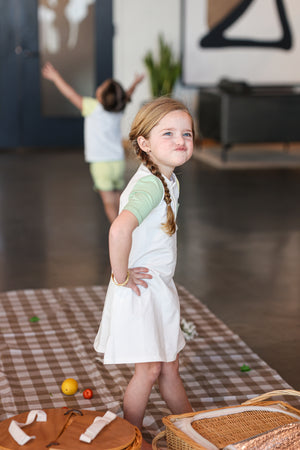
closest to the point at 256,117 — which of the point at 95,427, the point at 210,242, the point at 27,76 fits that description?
the point at 27,76

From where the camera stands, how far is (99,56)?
8.95m

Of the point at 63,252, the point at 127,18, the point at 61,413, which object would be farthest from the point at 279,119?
the point at 61,413

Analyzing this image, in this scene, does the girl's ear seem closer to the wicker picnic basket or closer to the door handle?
the wicker picnic basket

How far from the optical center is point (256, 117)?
815 centimetres

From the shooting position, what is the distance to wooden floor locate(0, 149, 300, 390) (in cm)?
359

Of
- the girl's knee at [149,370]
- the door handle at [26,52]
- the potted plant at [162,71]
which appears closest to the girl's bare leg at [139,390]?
the girl's knee at [149,370]

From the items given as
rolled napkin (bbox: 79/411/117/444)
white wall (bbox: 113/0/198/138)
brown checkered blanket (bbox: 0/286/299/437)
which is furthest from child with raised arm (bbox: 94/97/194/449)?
white wall (bbox: 113/0/198/138)

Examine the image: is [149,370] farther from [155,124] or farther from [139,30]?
[139,30]

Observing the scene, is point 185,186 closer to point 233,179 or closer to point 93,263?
point 233,179

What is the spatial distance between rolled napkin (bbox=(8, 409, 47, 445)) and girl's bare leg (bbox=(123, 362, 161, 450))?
1.11 feet

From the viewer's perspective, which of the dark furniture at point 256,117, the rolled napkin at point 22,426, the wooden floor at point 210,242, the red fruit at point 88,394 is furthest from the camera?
the dark furniture at point 256,117

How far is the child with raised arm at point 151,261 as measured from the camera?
206 cm

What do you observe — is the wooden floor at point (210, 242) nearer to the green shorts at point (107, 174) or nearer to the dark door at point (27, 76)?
the green shorts at point (107, 174)

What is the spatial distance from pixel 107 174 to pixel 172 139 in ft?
8.71
